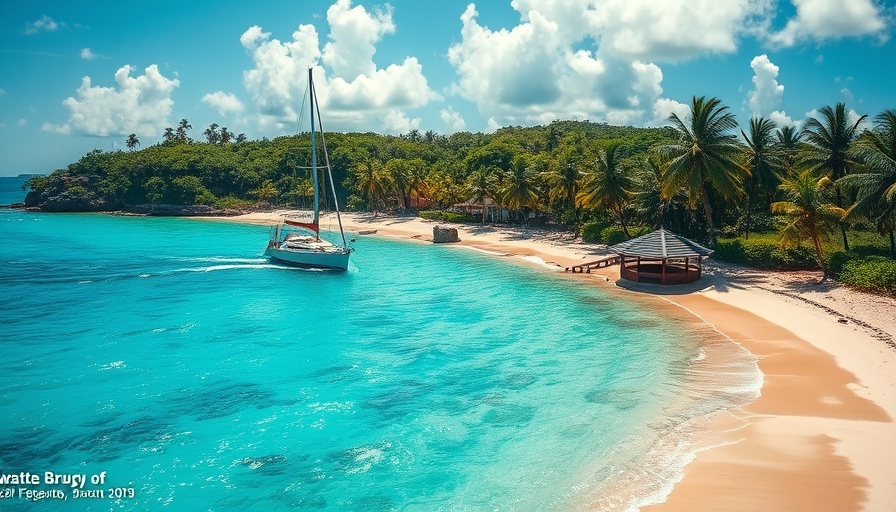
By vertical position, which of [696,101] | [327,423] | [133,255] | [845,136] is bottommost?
[327,423]

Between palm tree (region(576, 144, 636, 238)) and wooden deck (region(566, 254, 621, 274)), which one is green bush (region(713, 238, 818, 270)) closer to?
wooden deck (region(566, 254, 621, 274))

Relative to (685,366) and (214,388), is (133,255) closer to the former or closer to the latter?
(214,388)

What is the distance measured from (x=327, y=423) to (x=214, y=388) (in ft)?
18.2

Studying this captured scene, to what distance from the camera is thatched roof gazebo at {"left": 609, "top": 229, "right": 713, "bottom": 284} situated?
1230 inches

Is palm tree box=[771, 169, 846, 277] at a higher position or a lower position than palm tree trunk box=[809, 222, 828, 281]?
higher

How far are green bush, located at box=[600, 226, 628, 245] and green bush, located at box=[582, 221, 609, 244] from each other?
70 cm

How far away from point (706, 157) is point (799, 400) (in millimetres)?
21399

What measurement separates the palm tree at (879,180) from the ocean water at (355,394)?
12.1m

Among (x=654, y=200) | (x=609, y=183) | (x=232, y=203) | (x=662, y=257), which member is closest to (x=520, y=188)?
(x=609, y=183)

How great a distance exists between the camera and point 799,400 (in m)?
16.9

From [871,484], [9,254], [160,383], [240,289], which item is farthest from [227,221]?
[871,484]

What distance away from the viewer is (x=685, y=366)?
67.7ft

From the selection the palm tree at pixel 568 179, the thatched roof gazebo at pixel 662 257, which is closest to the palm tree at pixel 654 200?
the thatched roof gazebo at pixel 662 257

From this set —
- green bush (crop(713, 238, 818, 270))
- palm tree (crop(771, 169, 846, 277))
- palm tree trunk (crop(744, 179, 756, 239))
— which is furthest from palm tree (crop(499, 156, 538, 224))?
palm tree (crop(771, 169, 846, 277))
